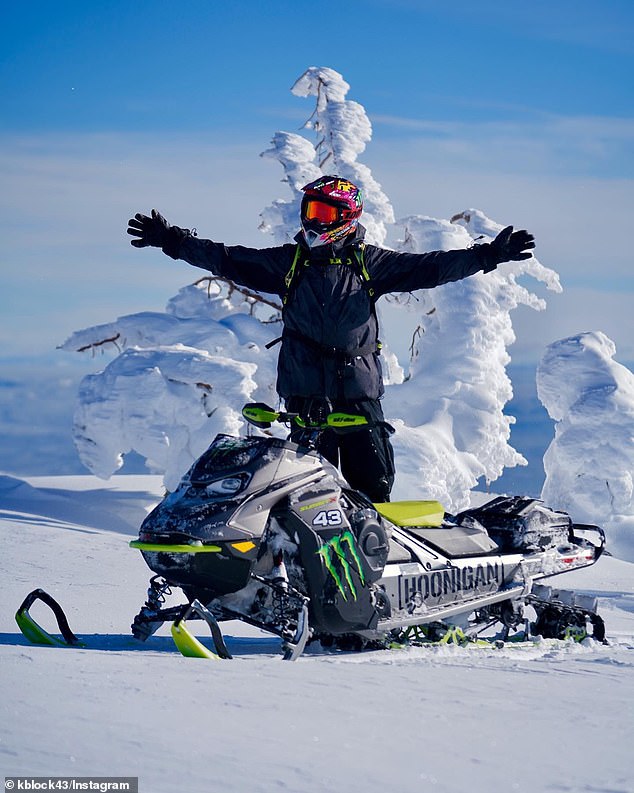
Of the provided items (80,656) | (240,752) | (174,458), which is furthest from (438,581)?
Answer: (174,458)

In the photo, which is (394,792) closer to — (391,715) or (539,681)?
(391,715)

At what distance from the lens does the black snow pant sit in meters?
5.23

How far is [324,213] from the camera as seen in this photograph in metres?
5.21

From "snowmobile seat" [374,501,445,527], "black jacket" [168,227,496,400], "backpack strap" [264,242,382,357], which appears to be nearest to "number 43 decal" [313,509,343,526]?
"snowmobile seat" [374,501,445,527]

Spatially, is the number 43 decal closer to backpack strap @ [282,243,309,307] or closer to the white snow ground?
the white snow ground

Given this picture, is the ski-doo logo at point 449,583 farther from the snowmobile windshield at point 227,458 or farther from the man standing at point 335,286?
the snowmobile windshield at point 227,458

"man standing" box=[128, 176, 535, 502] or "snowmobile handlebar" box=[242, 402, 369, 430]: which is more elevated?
"man standing" box=[128, 176, 535, 502]

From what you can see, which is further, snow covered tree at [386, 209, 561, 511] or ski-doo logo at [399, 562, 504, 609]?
snow covered tree at [386, 209, 561, 511]

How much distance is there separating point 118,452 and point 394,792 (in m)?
17.5

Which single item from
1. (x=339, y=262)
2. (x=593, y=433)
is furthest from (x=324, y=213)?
(x=593, y=433)

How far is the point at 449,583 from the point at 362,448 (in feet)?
2.74

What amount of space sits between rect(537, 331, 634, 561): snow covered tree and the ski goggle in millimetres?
17420

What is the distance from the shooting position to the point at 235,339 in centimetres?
2062

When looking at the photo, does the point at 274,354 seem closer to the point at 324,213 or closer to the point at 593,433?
→ the point at 593,433
